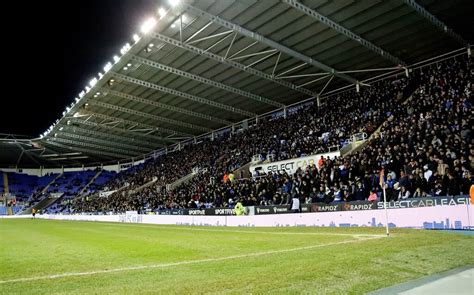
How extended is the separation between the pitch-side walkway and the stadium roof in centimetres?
1834

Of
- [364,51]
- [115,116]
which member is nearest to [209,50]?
[364,51]

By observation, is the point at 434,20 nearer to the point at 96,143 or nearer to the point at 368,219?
the point at 368,219

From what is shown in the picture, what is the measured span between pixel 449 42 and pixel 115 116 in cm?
3433

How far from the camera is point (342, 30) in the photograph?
24.6 m

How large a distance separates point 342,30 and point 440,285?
2140 cm

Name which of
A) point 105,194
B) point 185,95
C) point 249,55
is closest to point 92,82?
point 185,95

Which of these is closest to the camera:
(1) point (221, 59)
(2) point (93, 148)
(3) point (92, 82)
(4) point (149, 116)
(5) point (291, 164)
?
(1) point (221, 59)

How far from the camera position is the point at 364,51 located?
94.2ft

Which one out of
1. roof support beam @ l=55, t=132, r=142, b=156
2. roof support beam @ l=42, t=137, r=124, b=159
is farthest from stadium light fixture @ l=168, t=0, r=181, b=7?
roof support beam @ l=42, t=137, r=124, b=159

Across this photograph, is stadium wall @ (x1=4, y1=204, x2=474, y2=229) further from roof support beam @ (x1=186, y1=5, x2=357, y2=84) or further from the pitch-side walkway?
roof support beam @ (x1=186, y1=5, x2=357, y2=84)

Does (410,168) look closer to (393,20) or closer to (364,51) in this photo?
(393,20)

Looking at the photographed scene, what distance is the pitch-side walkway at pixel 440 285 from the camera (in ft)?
17.4

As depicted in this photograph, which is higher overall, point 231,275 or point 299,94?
point 299,94

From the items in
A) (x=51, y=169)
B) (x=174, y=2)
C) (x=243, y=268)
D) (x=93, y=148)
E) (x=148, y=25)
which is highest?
(x=174, y=2)
